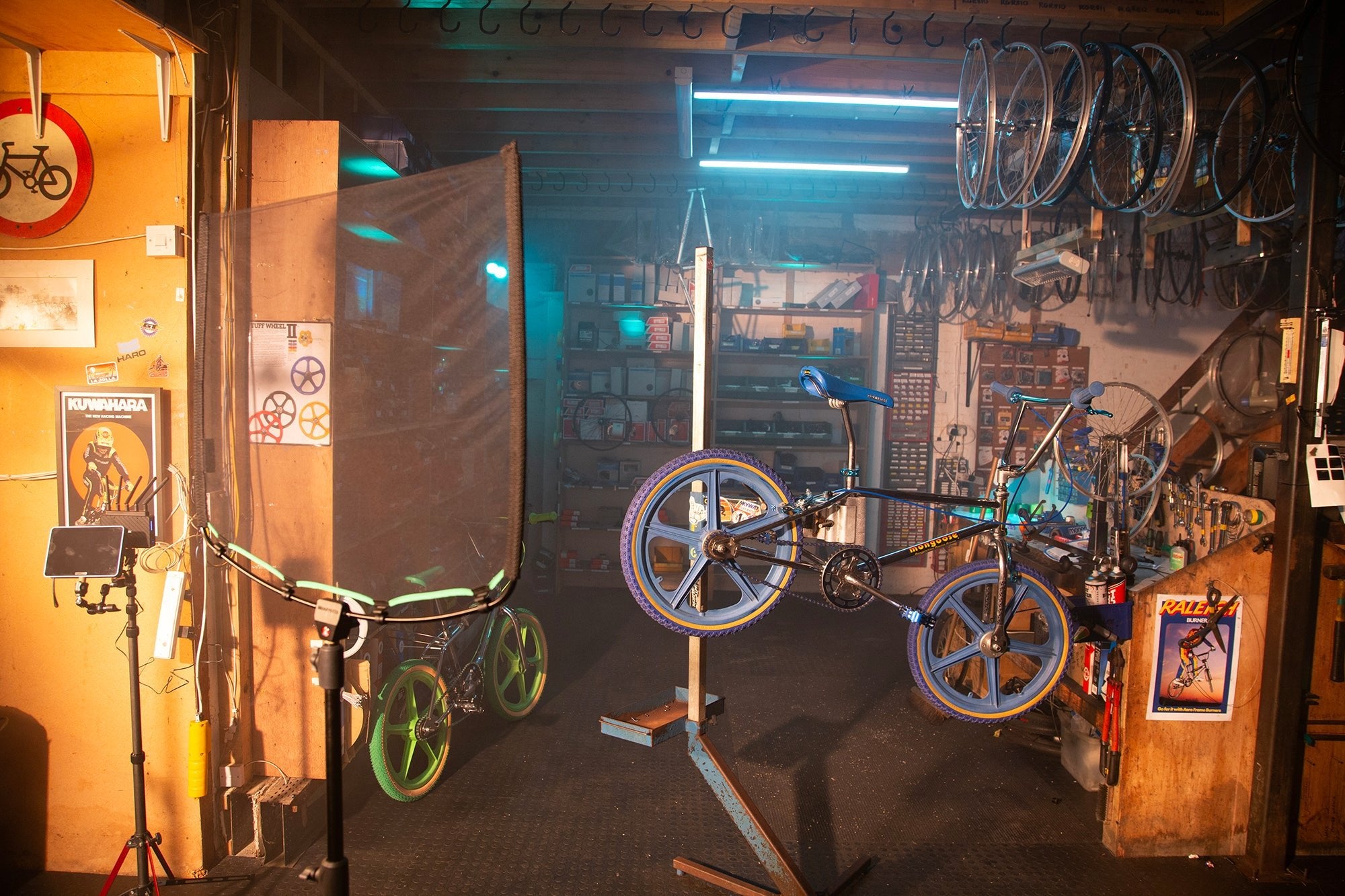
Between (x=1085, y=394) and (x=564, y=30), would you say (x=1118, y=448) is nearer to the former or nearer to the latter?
(x=1085, y=394)

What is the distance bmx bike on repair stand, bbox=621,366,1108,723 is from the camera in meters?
1.85

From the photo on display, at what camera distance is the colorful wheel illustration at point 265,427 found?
4.88 feet

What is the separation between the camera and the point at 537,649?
3.69 metres

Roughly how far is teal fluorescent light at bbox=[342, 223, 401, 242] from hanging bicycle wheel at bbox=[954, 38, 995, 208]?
2483 mm

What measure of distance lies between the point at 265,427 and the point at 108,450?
3.99 ft

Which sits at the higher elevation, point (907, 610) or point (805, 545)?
point (805, 545)

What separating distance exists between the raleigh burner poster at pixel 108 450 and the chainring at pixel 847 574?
200cm

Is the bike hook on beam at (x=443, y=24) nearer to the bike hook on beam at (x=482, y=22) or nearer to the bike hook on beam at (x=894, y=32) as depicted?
the bike hook on beam at (x=482, y=22)

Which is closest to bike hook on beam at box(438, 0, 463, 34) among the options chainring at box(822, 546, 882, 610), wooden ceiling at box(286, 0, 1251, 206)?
wooden ceiling at box(286, 0, 1251, 206)

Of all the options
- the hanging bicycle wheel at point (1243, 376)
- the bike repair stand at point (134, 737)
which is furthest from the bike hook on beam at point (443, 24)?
the hanging bicycle wheel at point (1243, 376)

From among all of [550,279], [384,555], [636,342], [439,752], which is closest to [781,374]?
[636,342]

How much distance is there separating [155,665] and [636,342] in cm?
391

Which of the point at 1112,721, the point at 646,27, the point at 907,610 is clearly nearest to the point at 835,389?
the point at 907,610

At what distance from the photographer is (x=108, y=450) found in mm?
2273
